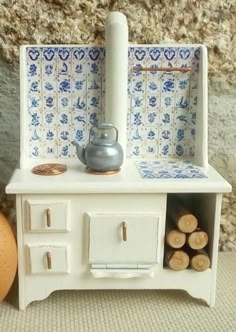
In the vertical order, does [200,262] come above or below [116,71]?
below

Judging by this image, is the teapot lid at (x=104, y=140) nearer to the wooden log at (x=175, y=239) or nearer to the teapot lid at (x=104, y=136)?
the teapot lid at (x=104, y=136)

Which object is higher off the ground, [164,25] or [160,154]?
[164,25]

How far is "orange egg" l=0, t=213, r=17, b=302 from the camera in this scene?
1.20m

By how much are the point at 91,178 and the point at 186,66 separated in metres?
0.52

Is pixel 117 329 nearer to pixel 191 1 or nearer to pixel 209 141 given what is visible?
pixel 209 141

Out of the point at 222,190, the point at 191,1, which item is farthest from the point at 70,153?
the point at 191,1

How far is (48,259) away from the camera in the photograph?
48.4 inches

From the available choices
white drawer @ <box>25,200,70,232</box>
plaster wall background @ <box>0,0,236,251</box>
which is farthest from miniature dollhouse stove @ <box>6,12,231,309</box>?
plaster wall background @ <box>0,0,236,251</box>

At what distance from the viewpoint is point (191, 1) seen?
1.48 metres

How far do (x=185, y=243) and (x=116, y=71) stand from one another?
0.58 m

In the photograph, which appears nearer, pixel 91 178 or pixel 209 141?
pixel 91 178

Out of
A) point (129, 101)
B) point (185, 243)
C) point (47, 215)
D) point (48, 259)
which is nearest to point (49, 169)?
point (47, 215)

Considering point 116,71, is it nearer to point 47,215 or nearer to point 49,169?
point 49,169

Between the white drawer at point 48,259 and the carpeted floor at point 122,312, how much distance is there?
143 millimetres
